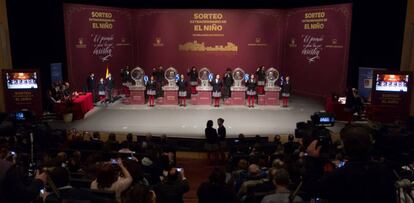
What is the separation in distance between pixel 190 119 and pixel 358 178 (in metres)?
A: 11.6

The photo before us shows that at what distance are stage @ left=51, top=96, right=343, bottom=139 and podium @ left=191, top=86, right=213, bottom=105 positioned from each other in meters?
0.31

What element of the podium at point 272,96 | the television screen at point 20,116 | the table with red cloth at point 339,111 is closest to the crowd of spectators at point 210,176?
the television screen at point 20,116

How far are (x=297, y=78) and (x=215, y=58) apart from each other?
3.81 metres

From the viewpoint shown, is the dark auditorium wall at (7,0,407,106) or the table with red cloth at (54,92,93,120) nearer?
the dark auditorium wall at (7,0,407,106)

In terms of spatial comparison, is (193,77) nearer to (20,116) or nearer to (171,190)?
(20,116)

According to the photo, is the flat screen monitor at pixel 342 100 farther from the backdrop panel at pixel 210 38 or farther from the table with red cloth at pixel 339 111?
the backdrop panel at pixel 210 38

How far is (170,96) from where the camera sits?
16.1 metres

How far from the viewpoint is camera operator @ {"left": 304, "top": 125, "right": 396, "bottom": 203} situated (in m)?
2.32

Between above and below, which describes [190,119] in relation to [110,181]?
below

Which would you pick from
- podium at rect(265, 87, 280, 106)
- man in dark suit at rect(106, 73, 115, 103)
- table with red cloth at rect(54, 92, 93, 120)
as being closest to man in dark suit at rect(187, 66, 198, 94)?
podium at rect(265, 87, 280, 106)

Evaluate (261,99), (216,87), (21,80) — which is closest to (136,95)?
(216,87)

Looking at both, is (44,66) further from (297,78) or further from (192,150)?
(297,78)

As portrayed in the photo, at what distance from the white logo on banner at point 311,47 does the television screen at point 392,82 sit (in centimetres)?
500

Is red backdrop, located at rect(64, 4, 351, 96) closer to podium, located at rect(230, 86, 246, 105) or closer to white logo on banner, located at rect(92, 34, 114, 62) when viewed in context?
white logo on banner, located at rect(92, 34, 114, 62)
